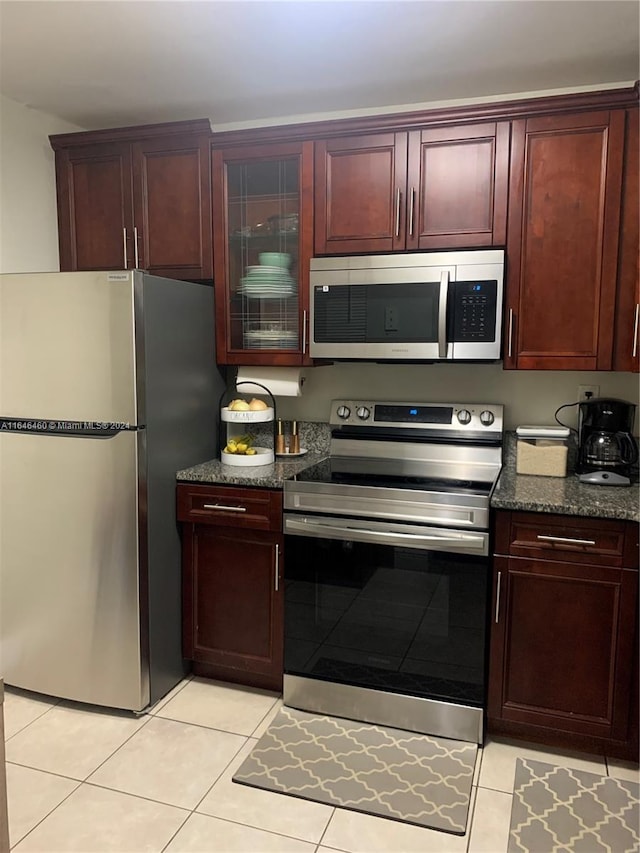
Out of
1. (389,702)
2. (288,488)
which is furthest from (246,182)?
(389,702)

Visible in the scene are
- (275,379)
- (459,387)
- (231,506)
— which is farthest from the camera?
(275,379)

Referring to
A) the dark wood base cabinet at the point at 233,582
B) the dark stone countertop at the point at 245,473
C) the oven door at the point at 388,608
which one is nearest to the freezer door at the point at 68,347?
the dark stone countertop at the point at 245,473

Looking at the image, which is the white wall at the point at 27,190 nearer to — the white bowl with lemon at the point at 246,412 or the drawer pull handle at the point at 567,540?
the white bowl with lemon at the point at 246,412

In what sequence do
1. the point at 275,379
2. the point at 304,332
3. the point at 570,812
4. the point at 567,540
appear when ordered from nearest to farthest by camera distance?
1. the point at 570,812
2. the point at 567,540
3. the point at 304,332
4. the point at 275,379

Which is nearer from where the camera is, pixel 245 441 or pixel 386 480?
pixel 386 480

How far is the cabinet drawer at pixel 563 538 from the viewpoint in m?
2.15

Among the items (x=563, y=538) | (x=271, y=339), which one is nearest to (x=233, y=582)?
(x=271, y=339)

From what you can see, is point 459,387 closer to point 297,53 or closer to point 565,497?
point 565,497

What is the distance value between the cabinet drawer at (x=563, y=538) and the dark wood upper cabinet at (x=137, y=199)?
5.48 feet

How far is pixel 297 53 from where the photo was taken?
2336 mm

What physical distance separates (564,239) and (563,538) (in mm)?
1088

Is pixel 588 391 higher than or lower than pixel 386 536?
higher

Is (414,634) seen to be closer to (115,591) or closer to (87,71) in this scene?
(115,591)

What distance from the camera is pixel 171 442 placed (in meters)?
2.61
